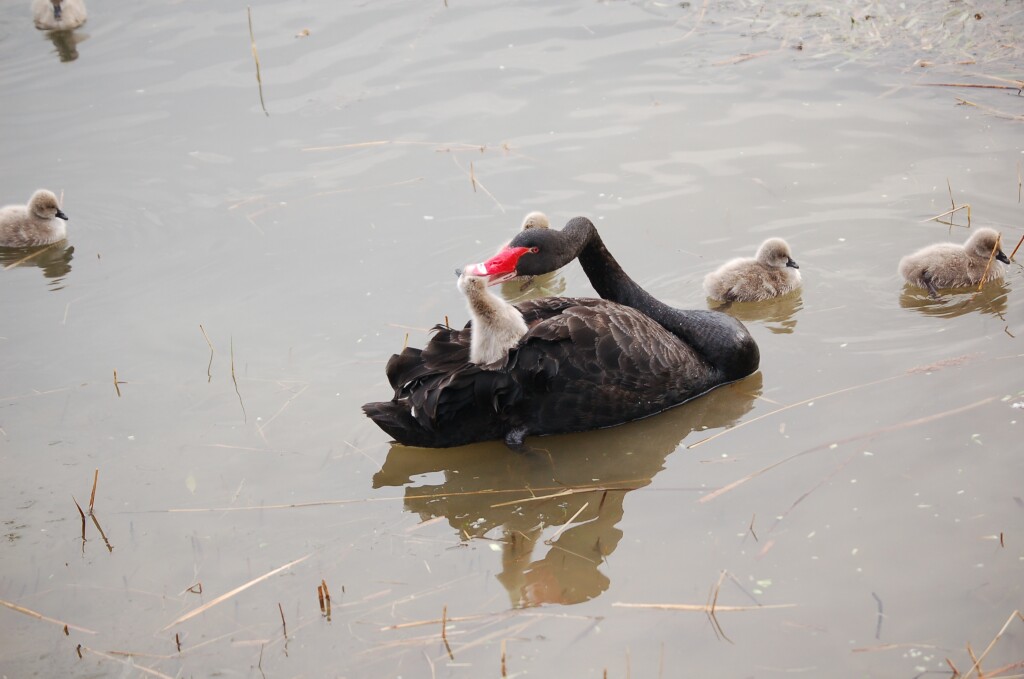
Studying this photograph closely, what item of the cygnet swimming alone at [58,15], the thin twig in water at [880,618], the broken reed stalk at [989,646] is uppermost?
the cygnet swimming alone at [58,15]

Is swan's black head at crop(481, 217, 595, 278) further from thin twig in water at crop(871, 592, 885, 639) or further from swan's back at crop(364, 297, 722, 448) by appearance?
thin twig in water at crop(871, 592, 885, 639)

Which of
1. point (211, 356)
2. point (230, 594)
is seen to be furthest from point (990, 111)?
point (230, 594)

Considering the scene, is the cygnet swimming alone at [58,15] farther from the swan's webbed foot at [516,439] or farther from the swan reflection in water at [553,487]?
the swan's webbed foot at [516,439]

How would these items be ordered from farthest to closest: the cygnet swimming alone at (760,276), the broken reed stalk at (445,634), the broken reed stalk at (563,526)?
the cygnet swimming alone at (760,276) < the broken reed stalk at (563,526) < the broken reed stalk at (445,634)

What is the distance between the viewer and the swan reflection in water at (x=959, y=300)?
6.27m

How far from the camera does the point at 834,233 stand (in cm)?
715

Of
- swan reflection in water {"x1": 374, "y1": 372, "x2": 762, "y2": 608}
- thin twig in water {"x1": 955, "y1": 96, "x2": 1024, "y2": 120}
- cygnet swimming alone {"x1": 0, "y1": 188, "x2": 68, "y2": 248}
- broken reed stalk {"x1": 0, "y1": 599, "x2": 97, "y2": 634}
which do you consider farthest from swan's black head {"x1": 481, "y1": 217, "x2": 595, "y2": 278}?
thin twig in water {"x1": 955, "y1": 96, "x2": 1024, "y2": 120}

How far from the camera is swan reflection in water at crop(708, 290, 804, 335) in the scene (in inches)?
257

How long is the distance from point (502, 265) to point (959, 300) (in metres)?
2.93

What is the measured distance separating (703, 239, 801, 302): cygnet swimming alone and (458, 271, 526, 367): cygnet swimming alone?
1.88m

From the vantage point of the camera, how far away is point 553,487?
16.9 ft

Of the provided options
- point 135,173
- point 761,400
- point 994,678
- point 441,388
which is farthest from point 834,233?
point 135,173

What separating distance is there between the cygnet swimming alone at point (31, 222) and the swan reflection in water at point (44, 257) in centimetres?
7

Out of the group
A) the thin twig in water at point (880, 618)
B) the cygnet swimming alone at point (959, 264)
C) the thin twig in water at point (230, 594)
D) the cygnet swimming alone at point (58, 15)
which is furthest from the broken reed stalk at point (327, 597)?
the cygnet swimming alone at point (58, 15)
